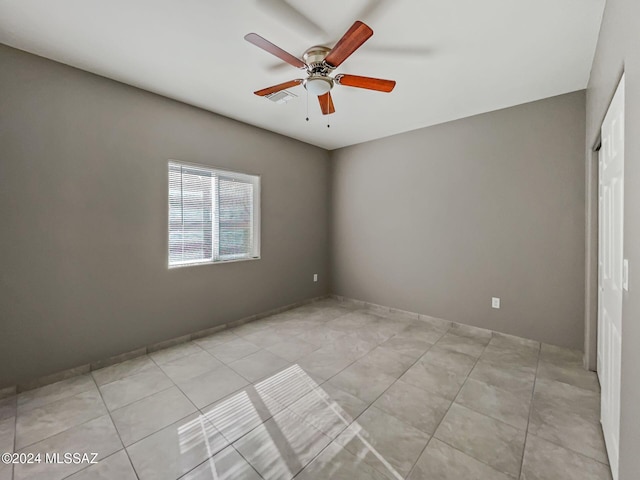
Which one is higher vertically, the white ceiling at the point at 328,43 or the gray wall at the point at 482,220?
the white ceiling at the point at 328,43

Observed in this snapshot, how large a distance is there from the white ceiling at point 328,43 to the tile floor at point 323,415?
2.63 metres

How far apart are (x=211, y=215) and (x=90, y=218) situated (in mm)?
1160

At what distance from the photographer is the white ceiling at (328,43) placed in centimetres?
170

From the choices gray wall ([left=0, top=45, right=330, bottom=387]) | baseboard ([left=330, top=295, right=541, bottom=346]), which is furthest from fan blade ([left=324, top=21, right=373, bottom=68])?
baseboard ([left=330, top=295, right=541, bottom=346])

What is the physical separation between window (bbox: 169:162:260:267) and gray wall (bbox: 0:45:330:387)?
128 millimetres

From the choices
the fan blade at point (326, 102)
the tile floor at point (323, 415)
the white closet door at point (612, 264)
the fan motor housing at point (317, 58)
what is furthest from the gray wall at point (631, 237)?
the fan blade at point (326, 102)

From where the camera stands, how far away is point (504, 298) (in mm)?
3090

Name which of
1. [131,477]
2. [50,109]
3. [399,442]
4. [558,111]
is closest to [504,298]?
[558,111]

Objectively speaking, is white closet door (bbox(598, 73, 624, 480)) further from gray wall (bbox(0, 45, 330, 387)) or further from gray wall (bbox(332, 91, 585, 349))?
gray wall (bbox(0, 45, 330, 387))

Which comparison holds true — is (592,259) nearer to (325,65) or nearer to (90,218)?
(325,65)

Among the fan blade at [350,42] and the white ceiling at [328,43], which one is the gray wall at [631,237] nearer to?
the white ceiling at [328,43]

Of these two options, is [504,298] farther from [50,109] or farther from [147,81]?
[50,109]

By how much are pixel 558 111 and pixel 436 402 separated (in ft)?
9.96

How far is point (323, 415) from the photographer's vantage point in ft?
6.10
